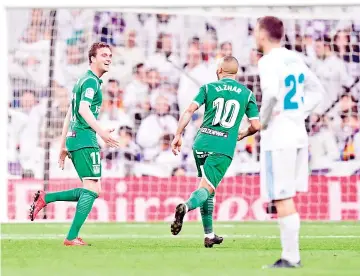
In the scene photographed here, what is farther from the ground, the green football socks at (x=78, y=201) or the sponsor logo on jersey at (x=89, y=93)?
the sponsor logo on jersey at (x=89, y=93)

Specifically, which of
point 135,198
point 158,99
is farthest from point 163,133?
point 135,198

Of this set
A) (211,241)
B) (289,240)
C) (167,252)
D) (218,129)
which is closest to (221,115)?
(218,129)

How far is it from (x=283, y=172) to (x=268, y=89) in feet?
1.84

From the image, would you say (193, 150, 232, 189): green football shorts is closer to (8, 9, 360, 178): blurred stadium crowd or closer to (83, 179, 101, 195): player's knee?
(83, 179, 101, 195): player's knee

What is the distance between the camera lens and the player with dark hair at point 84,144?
8695 mm

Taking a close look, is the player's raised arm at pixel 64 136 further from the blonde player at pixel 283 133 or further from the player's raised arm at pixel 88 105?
the blonde player at pixel 283 133

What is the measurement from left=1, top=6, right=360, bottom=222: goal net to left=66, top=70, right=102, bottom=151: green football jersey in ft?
21.6

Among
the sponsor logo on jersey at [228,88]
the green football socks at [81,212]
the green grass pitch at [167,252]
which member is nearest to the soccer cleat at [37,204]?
the green grass pitch at [167,252]

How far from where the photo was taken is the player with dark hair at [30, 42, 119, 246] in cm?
870

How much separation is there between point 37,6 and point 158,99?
316 cm

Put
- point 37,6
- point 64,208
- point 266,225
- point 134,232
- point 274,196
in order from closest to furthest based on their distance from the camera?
point 274,196 < point 134,232 < point 266,225 < point 37,6 < point 64,208

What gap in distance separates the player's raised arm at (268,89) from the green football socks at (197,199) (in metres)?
1.90

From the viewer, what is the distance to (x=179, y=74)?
679 inches

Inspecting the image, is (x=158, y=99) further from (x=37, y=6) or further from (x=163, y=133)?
(x=37, y=6)
